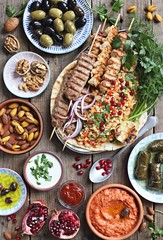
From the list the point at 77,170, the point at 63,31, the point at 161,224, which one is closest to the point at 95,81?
the point at 63,31

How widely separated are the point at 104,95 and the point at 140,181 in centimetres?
75

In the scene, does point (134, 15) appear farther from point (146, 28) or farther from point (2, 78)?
point (2, 78)

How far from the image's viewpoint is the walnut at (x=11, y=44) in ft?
12.0

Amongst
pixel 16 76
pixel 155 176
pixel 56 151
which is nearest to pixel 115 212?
pixel 155 176

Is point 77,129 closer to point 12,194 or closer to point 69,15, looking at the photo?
point 12,194

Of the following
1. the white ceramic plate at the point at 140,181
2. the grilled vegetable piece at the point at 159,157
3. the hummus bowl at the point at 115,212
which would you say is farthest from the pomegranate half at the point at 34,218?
the grilled vegetable piece at the point at 159,157

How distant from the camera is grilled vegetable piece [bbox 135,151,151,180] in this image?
3.70m

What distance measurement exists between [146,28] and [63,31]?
65cm

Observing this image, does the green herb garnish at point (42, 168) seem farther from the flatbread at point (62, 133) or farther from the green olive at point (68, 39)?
the green olive at point (68, 39)

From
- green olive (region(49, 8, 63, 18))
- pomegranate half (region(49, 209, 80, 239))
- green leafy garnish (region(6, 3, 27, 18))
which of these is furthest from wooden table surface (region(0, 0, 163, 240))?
green olive (region(49, 8, 63, 18))

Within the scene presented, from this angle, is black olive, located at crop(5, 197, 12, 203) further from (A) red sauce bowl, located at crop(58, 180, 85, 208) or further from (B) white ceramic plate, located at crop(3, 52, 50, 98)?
(B) white ceramic plate, located at crop(3, 52, 50, 98)

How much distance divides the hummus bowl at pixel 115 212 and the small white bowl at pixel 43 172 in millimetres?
330

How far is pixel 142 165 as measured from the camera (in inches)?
145

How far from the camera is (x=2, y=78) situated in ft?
12.1
